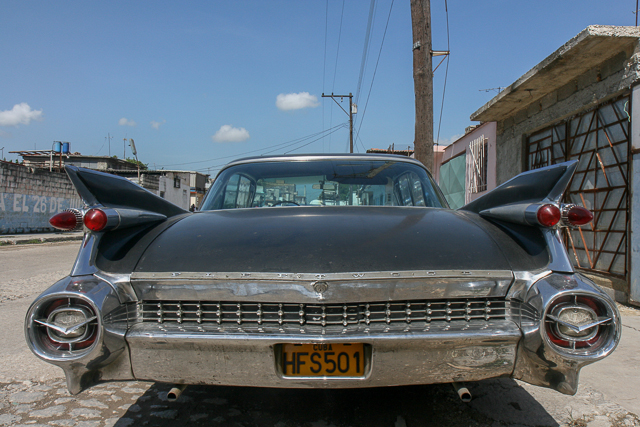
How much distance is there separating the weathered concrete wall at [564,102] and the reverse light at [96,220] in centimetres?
584

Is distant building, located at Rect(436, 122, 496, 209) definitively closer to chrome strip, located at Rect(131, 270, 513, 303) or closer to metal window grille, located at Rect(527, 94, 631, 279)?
metal window grille, located at Rect(527, 94, 631, 279)

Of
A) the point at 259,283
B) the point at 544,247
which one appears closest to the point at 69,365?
the point at 259,283

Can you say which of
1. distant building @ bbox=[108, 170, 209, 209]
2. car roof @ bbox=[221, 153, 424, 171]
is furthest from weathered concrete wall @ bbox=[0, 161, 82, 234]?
car roof @ bbox=[221, 153, 424, 171]

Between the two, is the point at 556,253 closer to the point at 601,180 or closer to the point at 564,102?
the point at 601,180

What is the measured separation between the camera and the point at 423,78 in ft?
22.4

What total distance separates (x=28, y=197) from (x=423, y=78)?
60.8 feet

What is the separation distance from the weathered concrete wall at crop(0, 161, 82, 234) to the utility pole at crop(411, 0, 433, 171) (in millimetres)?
17598

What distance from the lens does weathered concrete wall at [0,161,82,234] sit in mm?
17453

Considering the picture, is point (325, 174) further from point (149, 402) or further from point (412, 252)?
point (149, 402)

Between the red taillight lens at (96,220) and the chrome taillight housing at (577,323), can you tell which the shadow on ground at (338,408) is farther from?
the red taillight lens at (96,220)

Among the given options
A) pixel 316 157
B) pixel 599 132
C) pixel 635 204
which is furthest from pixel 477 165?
pixel 316 157

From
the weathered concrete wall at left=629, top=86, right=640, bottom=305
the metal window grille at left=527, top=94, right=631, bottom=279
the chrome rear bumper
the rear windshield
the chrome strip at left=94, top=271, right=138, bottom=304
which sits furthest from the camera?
the metal window grille at left=527, top=94, right=631, bottom=279

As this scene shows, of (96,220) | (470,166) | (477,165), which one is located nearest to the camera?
(96,220)

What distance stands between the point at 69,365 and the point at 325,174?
187 cm
